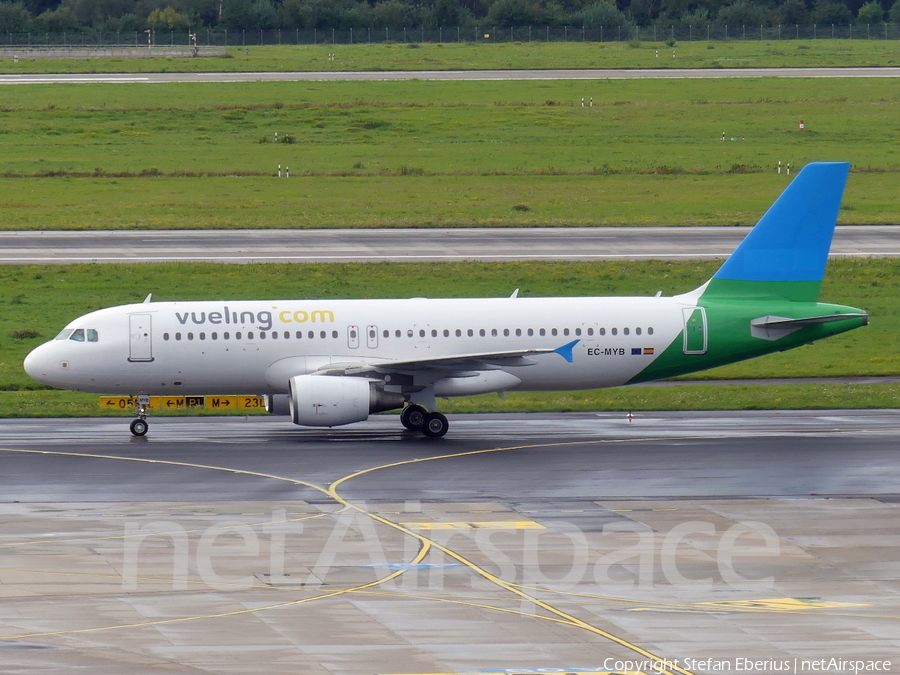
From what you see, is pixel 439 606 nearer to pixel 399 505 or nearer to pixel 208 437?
pixel 399 505

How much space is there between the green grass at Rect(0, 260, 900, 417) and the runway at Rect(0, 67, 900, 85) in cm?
6992

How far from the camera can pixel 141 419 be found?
35719mm

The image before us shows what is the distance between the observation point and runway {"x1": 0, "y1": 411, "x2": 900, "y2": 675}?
57.2ft

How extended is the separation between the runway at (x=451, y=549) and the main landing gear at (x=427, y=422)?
59 centimetres

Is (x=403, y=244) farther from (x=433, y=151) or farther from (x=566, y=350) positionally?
(x=433, y=151)

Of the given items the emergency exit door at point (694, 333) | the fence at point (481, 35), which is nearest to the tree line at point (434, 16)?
the fence at point (481, 35)

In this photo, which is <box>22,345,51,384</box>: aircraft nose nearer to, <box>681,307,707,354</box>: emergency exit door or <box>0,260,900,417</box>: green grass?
<box>0,260,900,417</box>: green grass

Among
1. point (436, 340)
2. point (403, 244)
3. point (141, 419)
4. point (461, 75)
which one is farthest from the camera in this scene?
point (461, 75)

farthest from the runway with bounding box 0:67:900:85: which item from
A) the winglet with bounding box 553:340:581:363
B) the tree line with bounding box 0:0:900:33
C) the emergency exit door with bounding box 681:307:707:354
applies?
the winglet with bounding box 553:340:581:363

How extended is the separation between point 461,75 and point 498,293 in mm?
77871

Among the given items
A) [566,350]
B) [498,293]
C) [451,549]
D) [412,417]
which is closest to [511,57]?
[498,293]

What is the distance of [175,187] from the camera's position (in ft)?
262

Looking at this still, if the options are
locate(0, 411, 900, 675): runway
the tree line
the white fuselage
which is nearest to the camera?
locate(0, 411, 900, 675): runway

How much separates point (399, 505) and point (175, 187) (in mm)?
57029
